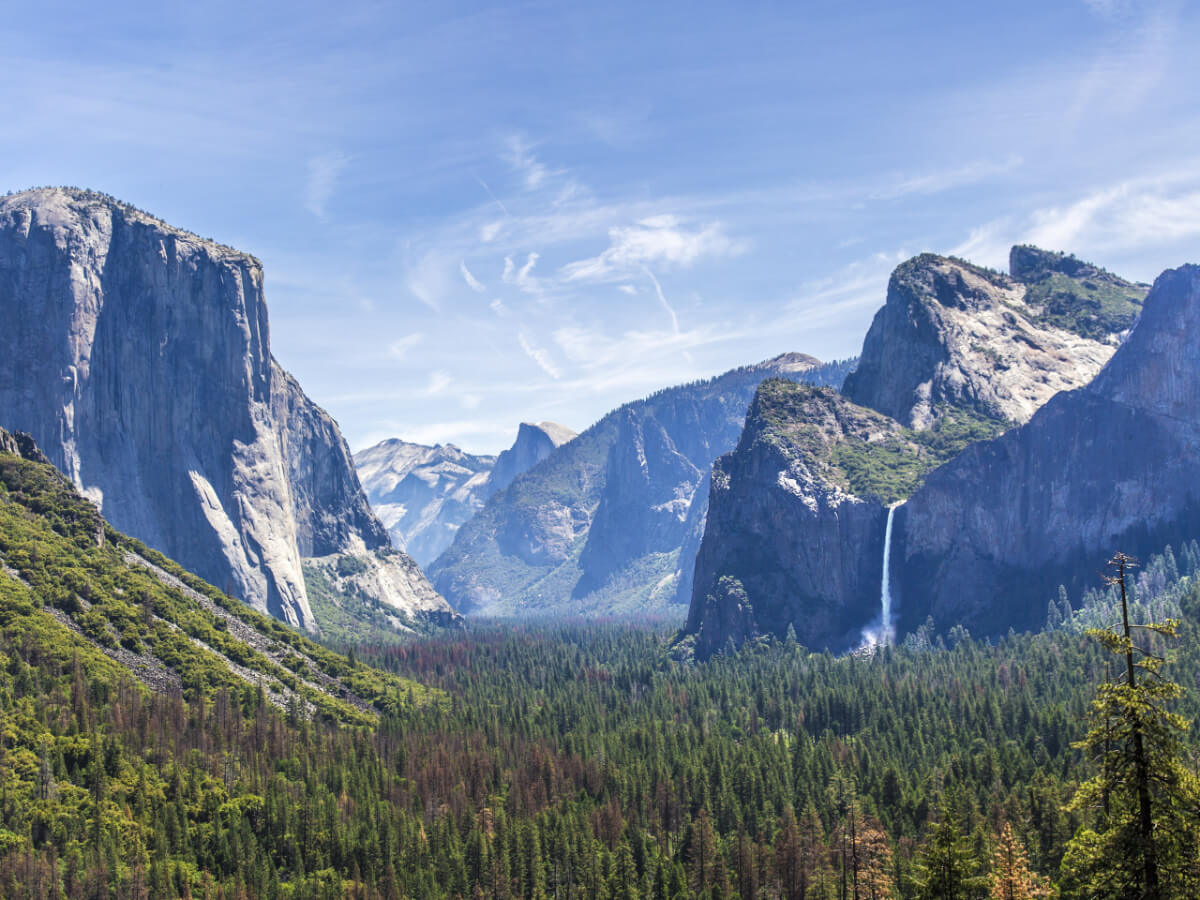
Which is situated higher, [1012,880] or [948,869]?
[948,869]

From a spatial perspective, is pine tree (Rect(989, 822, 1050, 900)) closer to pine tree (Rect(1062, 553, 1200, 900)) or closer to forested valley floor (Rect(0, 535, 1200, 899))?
forested valley floor (Rect(0, 535, 1200, 899))

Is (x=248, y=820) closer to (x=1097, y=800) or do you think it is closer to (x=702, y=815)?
(x=702, y=815)

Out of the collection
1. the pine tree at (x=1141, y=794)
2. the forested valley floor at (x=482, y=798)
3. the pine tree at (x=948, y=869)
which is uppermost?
the pine tree at (x=1141, y=794)

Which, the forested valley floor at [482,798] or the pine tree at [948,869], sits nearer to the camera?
the pine tree at [948,869]

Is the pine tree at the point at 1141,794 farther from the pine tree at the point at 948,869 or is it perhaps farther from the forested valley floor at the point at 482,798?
the forested valley floor at the point at 482,798

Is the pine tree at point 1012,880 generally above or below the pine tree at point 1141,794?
below

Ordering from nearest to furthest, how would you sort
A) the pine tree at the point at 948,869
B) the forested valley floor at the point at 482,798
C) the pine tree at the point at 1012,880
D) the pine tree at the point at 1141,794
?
the pine tree at the point at 1141,794, the pine tree at the point at 948,869, the pine tree at the point at 1012,880, the forested valley floor at the point at 482,798

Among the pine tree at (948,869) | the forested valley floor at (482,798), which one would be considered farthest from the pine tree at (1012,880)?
the forested valley floor at (482,798)

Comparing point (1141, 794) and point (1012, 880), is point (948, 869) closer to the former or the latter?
point (1012, 880)

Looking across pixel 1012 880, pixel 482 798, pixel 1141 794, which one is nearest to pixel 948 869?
pixel 1012 880
